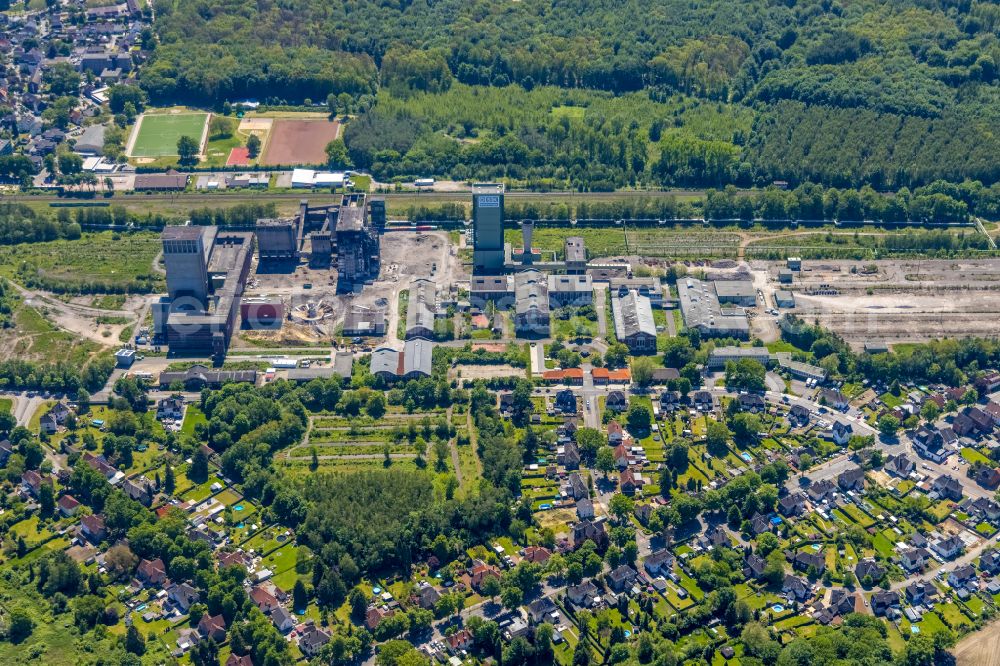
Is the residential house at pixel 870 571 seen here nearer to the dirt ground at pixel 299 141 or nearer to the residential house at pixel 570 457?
the residential house at pixel 570 457

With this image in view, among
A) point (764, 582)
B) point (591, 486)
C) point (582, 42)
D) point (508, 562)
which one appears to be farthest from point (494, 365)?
point (582, 42)

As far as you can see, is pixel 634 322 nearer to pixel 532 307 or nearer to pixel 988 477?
pixel 532 307

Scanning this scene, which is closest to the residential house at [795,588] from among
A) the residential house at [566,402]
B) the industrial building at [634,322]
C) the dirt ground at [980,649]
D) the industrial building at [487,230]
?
the dirt ground at [980,649]

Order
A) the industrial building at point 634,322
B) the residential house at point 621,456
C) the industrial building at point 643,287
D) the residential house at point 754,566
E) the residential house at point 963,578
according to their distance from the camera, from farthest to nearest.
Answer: the industrial building at point 643,287, the industrial building at point 634,322, the residential house at point 621,456, the residential house at point 754,566, the residential house at point 963,578

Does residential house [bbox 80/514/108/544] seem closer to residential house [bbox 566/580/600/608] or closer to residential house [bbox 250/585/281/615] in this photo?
residential house [bbox 250/585/281/615]

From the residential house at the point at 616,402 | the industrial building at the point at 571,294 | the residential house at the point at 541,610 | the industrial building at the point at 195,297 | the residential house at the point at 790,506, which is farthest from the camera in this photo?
the industrial building at the point at 571,294

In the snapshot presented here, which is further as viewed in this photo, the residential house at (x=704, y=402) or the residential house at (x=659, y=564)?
the residential house at (x=704, y=402)

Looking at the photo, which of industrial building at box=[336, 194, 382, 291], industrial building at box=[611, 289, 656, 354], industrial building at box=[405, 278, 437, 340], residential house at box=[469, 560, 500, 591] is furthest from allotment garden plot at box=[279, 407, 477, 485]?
industrial building at box=[336, 194, 382, 291]

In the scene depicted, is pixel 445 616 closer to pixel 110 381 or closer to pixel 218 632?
pixel 218 632
